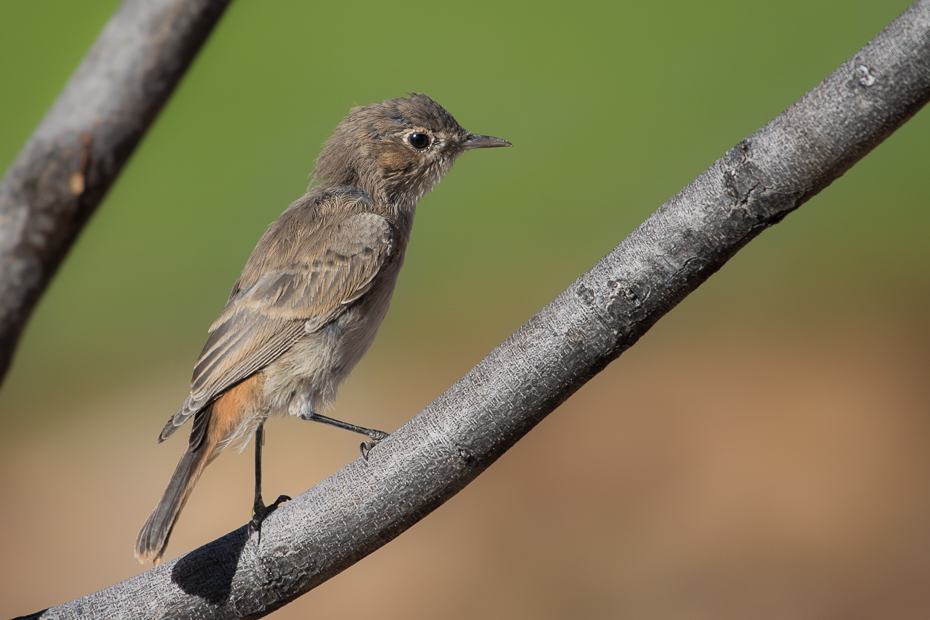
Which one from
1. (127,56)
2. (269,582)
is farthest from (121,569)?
(127,56)

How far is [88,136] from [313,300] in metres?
1.16

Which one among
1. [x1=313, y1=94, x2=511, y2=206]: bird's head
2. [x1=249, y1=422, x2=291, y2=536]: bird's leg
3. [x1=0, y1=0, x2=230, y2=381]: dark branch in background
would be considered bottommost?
[x1=249, y1=422, x2=291, y2=536]: bird's leg

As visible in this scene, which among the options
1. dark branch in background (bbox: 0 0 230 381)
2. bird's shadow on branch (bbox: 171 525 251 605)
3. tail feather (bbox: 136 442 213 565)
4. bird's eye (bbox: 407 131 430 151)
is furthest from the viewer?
bird's eye (bbox: 407 131 430 151)

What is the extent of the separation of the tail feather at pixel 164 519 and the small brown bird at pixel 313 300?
0.01 meters

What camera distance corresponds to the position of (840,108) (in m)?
1.82

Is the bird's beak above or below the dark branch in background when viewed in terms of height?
above

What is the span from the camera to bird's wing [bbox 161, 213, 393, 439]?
3451mm

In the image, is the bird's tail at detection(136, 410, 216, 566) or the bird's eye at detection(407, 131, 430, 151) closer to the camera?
the bird's tail at detection(136, 410, 216, 566)

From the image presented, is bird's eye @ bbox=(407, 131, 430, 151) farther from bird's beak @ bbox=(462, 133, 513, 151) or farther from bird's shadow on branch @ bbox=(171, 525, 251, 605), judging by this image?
bird's shadow on branch @ bbox=(171, 525, 251, 605)

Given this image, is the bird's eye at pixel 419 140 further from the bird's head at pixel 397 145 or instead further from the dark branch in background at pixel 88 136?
the dark branch in background at pixel 88 136

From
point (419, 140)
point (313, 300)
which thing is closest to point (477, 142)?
point (419, 140)

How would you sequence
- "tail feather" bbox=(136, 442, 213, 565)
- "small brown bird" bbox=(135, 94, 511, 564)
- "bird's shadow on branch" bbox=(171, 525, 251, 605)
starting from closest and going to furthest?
"bird's shadow on branch" bbox=(171, 525, 251, 605), "tail feather" bbox=(136, 442, 213, 565), "small brown bird" bbox=(135, 94, 511, 564)

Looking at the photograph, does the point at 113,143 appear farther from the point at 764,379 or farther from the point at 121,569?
the point at 764,379

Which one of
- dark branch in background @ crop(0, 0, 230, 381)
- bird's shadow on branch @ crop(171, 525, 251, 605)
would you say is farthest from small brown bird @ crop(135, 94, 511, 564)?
dark branch in background @ crop(0, 0, 230, 381)
